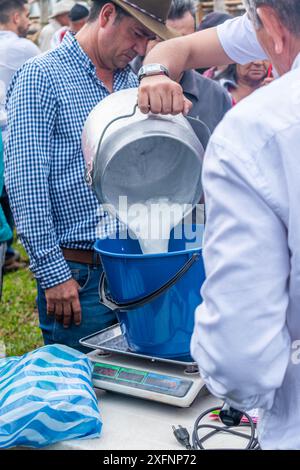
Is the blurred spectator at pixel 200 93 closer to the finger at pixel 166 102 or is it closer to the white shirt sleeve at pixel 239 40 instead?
the white shirt sleeve at pixel 239 40

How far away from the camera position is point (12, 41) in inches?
152

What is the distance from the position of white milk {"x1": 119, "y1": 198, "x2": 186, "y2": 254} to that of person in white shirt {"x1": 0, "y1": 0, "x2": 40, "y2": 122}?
1.37 meters

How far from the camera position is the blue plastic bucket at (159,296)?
1558mm

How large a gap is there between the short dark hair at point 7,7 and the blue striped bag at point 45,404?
3.27m

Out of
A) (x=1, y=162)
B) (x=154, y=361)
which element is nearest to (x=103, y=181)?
(x=154, y=361)

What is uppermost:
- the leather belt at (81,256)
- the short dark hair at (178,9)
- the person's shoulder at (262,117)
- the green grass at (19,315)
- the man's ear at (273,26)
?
the man's ear at (273,26)

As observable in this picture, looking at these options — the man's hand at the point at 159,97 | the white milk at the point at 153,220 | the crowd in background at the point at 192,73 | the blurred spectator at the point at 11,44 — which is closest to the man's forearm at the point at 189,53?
the man's hand at the point at 159,97

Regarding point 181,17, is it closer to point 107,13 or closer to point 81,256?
point 107,13

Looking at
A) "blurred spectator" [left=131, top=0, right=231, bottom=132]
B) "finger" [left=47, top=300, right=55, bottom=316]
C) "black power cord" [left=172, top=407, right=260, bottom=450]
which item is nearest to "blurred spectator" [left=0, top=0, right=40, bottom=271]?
"blurred spectator" [left=131, top=0, right=231, bottom=132]

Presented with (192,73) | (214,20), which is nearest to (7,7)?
(214,20)

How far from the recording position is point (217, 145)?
2.96 ft

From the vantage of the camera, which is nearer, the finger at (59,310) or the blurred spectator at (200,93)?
the finger at (59,310)

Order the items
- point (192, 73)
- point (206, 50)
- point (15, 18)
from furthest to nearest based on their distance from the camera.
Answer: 1. point (15, 18)
2. point (192, 73)
3. point (206, 50)

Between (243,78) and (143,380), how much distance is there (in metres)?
2.62
